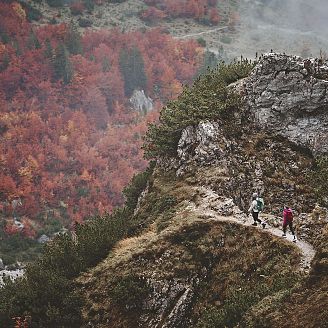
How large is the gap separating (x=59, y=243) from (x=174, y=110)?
32.2 ft

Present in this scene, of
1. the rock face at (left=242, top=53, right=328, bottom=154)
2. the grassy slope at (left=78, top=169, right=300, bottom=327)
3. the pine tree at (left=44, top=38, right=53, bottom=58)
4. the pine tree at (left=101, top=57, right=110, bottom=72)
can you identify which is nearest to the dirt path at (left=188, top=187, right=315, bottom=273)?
the grassy slope at (left=78, top=169, right=300, bottom=327)

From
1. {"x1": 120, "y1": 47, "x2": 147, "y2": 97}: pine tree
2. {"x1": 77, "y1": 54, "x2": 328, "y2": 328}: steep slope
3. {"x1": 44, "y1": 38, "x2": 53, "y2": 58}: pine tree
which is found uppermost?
{"x1": 77, "y1": 54, "x2": 328, "y2": 328}: steep slope

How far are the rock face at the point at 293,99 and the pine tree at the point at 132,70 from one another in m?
76.0

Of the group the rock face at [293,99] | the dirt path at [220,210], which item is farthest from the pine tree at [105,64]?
the dirt path at [220,210]

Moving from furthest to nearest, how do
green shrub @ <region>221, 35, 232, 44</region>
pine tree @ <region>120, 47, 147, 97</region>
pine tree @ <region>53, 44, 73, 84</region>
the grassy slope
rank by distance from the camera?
green shrub @ <region>221, 35, 232, 44</region> → pine tree @ <region>120, 47, 147, 97</region> → pine tree @ <region>53, 44, 73, 84</region> → the grassy slope

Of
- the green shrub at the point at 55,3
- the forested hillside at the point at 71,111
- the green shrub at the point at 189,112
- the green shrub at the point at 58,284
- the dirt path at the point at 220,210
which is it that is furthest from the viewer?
the green shrub at the point at 55,3

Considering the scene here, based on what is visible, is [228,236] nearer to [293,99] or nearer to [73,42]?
[293,99]

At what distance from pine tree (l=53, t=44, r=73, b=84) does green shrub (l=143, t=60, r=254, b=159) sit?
68.5 m

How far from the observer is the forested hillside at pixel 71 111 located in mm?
65938

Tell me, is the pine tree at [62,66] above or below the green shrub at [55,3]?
below

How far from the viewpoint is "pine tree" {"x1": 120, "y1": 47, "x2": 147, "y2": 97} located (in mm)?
98500

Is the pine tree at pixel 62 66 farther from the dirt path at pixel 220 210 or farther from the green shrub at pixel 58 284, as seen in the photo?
the dirt path at pixel 220 210

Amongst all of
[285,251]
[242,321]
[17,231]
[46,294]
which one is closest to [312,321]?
[242,321]

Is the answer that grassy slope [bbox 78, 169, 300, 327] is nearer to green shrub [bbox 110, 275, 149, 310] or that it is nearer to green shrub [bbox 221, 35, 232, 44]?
green shrub [bbox 110, 275, 149, 310]
